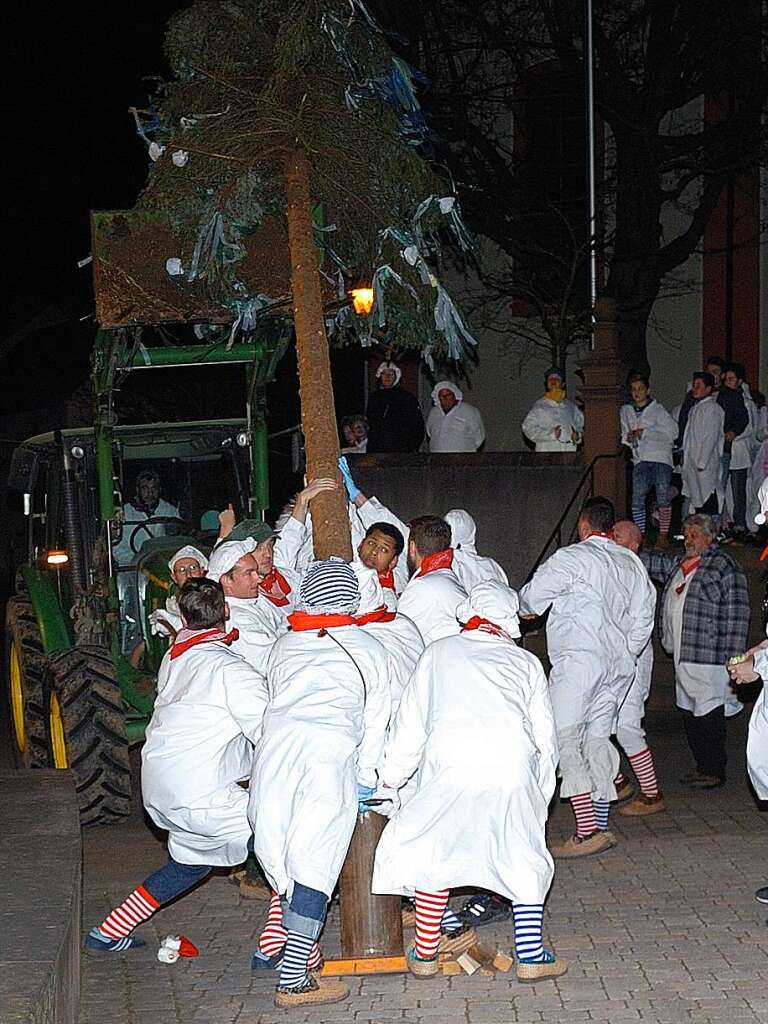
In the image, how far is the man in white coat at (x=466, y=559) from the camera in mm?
9086

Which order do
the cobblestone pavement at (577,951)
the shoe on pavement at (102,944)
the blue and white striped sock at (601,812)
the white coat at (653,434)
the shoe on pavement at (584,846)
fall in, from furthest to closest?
the white coat at (653,434) → the blue and white striped sock at (601,812) → the shoe on pavement at (584,846) → the shoe on pavement at (102,944) → the cobblestone pavement at (577,951)

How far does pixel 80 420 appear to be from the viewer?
111ft

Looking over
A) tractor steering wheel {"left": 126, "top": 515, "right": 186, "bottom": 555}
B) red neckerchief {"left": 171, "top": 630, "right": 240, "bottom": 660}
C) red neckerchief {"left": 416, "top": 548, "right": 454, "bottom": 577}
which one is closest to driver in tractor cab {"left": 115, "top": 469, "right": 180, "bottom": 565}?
tractor steering wheel {"left": 126, "top": 515, "right": 186, "bottom": 555}

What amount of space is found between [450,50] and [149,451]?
44.9ft

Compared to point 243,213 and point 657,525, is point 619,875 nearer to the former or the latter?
point 243,213

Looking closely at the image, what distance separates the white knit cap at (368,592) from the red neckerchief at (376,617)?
0.05ft

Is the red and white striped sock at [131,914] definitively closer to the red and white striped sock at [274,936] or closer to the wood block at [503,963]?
the red and white striped sock at [274,936]

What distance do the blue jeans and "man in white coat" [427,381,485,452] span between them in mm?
2307

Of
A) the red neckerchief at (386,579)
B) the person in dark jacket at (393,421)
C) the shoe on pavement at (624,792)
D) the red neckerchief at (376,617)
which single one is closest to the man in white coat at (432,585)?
the red neckerchief at (386,579)

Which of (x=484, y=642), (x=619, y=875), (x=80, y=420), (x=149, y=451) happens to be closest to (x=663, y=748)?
(x=619, y=875)

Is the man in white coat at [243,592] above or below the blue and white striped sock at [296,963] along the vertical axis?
above

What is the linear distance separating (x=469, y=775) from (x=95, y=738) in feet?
11.5

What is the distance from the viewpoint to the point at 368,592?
695cm

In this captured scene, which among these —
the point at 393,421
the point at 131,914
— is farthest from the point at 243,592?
the point at 393,421
